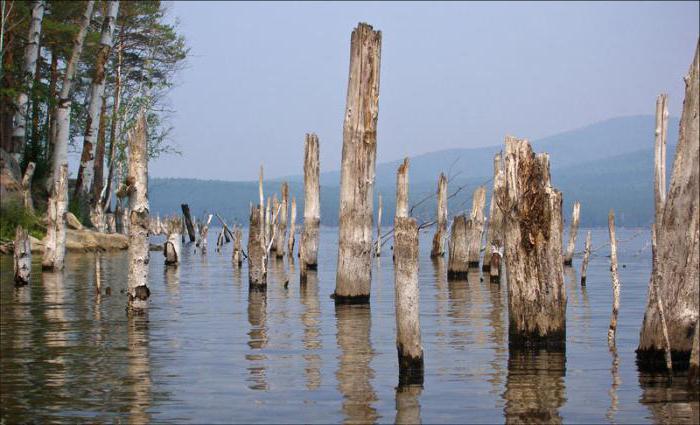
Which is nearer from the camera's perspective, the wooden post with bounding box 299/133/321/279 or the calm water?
the calm water

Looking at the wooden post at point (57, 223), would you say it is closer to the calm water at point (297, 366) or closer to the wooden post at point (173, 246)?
the calm water at point (297, 366)

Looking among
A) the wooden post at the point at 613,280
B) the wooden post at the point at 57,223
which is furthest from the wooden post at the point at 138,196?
the wooden post at the point at 57,223

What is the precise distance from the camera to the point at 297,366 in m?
12.8

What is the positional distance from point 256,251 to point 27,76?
22.8 metres

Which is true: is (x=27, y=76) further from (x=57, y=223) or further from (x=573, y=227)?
(x=573, y=227)

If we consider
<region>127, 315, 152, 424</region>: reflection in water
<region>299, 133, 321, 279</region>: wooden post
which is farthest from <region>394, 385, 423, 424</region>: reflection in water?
<region>299, 133, 321, 279</region>: wooden post

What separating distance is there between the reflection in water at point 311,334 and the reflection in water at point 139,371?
1.67m

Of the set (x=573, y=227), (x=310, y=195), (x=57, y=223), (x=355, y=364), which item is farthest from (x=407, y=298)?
(x=573, y=227)

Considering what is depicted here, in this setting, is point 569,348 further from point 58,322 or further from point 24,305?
point 24,305

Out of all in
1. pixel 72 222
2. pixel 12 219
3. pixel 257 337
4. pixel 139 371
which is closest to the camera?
pixel 139 371

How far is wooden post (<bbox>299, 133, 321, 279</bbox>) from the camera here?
28.5m

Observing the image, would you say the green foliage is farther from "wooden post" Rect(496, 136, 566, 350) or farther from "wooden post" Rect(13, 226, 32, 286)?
"wooden post" Rect(496, 136, 566, 350)

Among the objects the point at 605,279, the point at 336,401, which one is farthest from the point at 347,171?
the point at 605,279

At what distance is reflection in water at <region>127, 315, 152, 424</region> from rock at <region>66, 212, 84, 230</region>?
26843 mm
